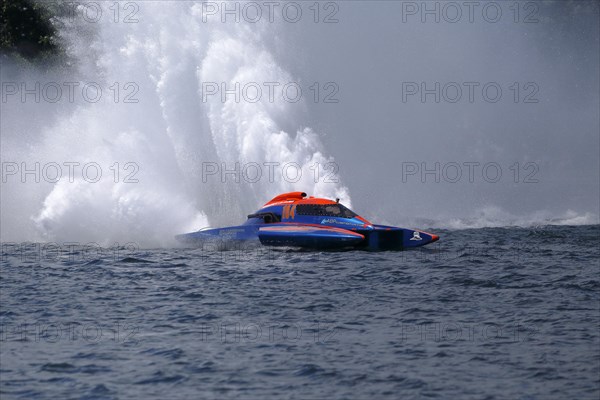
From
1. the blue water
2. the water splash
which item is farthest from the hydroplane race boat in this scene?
the water splash

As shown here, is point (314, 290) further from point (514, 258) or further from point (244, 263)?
point (514, 258)

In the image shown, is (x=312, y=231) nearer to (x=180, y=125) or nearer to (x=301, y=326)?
(x=180, y=125)

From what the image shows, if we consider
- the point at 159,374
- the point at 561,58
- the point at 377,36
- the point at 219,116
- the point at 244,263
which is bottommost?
the point at 159,374

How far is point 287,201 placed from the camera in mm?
22016

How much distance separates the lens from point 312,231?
20500 mm

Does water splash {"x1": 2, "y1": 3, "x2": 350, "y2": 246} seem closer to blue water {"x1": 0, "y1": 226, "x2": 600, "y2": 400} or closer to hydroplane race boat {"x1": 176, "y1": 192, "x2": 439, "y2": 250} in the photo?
hydroplane race boat {"x1": 176, "y1": 192, "x2": 439, "y2": 250}

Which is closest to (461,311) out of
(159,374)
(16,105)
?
(159,374)

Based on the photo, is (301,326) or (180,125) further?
(180,125)

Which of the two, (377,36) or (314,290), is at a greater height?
(377,36)

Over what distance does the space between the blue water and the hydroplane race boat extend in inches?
38.8

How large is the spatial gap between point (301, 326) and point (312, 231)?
8201 mm

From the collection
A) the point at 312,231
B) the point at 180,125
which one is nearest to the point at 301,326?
the point at 312,231

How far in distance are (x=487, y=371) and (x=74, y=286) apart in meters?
8.33

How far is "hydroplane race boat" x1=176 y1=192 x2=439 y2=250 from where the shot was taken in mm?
20359
